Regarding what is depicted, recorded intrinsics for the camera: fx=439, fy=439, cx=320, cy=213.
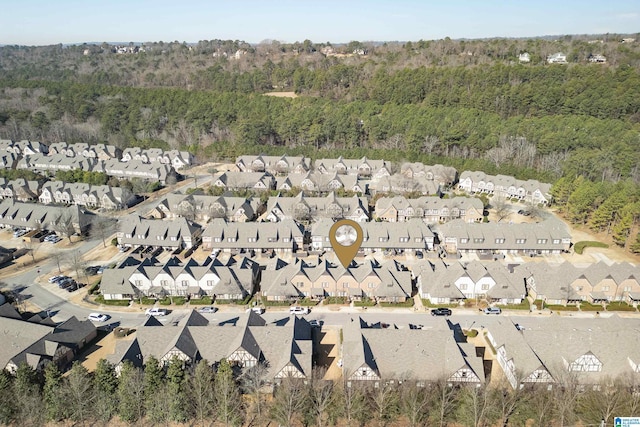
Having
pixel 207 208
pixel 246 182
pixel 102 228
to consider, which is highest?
pixel 246 182

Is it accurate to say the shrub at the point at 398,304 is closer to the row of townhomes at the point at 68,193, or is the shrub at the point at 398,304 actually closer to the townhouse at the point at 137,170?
the row of townhomes at the point at 68,193

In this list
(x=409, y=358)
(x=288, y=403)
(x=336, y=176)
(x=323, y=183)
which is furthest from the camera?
(x=336, y=176)

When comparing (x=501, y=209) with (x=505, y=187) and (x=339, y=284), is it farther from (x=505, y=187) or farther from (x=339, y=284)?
(x=339, y=284)

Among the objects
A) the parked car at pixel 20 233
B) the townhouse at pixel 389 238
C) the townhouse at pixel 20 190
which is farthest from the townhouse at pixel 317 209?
the townhouse at pixel 20 190

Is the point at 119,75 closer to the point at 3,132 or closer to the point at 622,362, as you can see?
the point at 3,132

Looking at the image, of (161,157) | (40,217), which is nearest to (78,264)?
(40,217)
